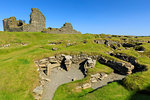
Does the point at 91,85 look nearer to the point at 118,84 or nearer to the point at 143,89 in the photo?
the point at 118,84

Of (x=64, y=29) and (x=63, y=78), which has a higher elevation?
(x=64, y=29)

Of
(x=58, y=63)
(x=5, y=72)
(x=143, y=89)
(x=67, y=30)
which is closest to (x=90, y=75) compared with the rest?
(x=143, y=89)

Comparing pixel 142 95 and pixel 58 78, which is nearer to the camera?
pixel 142 95

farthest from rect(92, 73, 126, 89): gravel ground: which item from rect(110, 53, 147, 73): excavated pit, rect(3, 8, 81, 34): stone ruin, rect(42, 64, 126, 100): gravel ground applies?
rect(3, 8, 81, 34): stone ruin

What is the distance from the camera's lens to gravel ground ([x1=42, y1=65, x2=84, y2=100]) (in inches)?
354

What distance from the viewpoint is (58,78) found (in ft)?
38.6

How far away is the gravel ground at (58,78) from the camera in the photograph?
8.98 m

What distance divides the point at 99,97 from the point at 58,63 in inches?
373

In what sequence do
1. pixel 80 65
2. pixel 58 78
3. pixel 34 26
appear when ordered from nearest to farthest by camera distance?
pixel 58 78
pixel 80 65
pixel 34 26

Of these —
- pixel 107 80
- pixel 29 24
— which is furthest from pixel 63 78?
pixel 29 24

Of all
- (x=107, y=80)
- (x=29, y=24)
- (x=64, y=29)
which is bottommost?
(x=107, y=80)

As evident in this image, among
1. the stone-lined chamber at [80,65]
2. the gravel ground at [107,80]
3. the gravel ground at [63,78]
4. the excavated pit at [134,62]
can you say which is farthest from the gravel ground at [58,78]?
the excavated pit at [134,62]

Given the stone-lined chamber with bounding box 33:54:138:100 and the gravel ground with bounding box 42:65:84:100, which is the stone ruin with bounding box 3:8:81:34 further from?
the gravel ground with bounding box 42:65:84:100

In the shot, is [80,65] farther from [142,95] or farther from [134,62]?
[142,95]
